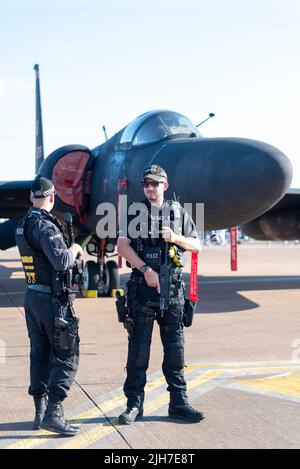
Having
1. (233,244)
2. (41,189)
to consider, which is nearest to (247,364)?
(41,189)

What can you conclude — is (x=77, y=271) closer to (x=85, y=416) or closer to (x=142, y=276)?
(x=142, y=276)

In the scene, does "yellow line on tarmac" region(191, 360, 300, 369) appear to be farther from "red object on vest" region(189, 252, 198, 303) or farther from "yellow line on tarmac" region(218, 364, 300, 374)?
"red object on vest" region(189, 252, 198, 303)

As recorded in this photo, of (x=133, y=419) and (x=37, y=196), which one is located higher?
(x=37, y=196)

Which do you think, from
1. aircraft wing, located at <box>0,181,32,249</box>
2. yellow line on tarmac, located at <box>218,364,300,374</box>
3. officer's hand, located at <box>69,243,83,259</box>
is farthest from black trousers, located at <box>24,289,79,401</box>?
aircraft wing, located at <box>0,181,32,249</box>

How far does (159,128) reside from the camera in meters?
11.4

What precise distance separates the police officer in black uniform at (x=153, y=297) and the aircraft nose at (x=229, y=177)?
416 centimetres

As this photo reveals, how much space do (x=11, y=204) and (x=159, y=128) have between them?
7005 mm

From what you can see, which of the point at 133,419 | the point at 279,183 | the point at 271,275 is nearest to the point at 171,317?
the point at 133,419

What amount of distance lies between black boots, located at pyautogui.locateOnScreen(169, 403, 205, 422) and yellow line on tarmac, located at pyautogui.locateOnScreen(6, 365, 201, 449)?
1.72ft

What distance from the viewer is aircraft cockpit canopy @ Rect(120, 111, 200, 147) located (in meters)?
11.3

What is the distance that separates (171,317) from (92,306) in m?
6.70

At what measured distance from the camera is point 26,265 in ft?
16.0

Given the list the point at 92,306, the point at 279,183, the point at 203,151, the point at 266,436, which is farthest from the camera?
the point at 92,306

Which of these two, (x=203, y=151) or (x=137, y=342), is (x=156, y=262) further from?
(x=203, y=151)
